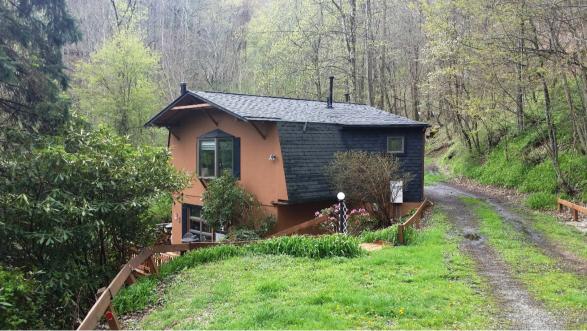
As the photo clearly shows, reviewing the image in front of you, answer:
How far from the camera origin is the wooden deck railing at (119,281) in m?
5.48

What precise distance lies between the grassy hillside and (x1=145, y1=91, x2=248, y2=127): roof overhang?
10967 millimetres

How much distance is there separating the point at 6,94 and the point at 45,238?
19.7 feet

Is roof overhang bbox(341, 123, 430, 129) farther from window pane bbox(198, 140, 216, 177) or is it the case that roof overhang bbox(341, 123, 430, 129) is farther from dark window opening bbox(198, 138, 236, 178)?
window pane bbox(198, 140, 216, 177)

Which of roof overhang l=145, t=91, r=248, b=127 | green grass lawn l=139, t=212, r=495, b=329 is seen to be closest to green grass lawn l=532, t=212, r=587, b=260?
green grass lawn l=139, t=212, r=495, b=329

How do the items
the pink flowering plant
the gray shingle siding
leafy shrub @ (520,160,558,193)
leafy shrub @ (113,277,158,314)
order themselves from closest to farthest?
leafy shrub @ (113,277,158,314), the pink flowering plant, the gray shingle siding, leafy shrub @ (520,160,558,193)

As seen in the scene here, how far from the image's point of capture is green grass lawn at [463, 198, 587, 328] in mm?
6020

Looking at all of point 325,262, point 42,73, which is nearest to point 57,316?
point 325,262

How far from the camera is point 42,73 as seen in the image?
1165 centimetres

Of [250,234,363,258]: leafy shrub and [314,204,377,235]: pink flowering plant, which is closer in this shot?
[250,234,363,258]: leafy shrub

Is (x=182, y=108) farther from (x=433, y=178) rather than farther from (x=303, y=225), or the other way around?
(x=433, y=178)

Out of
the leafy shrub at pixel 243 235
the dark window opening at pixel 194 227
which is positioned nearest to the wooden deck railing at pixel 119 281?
the leafy shrub at pixel 243 235

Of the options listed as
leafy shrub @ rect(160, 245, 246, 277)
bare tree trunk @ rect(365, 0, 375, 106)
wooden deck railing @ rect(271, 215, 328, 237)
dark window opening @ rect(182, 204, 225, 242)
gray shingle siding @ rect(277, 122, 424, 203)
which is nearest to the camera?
leafy shrub @ rect(160, 245, 246, 277)

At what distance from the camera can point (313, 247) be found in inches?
372

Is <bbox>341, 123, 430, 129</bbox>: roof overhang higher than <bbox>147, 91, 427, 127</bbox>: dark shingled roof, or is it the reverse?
<bbox>147, 91, 427, 127</bbox>: dark shingled roof
